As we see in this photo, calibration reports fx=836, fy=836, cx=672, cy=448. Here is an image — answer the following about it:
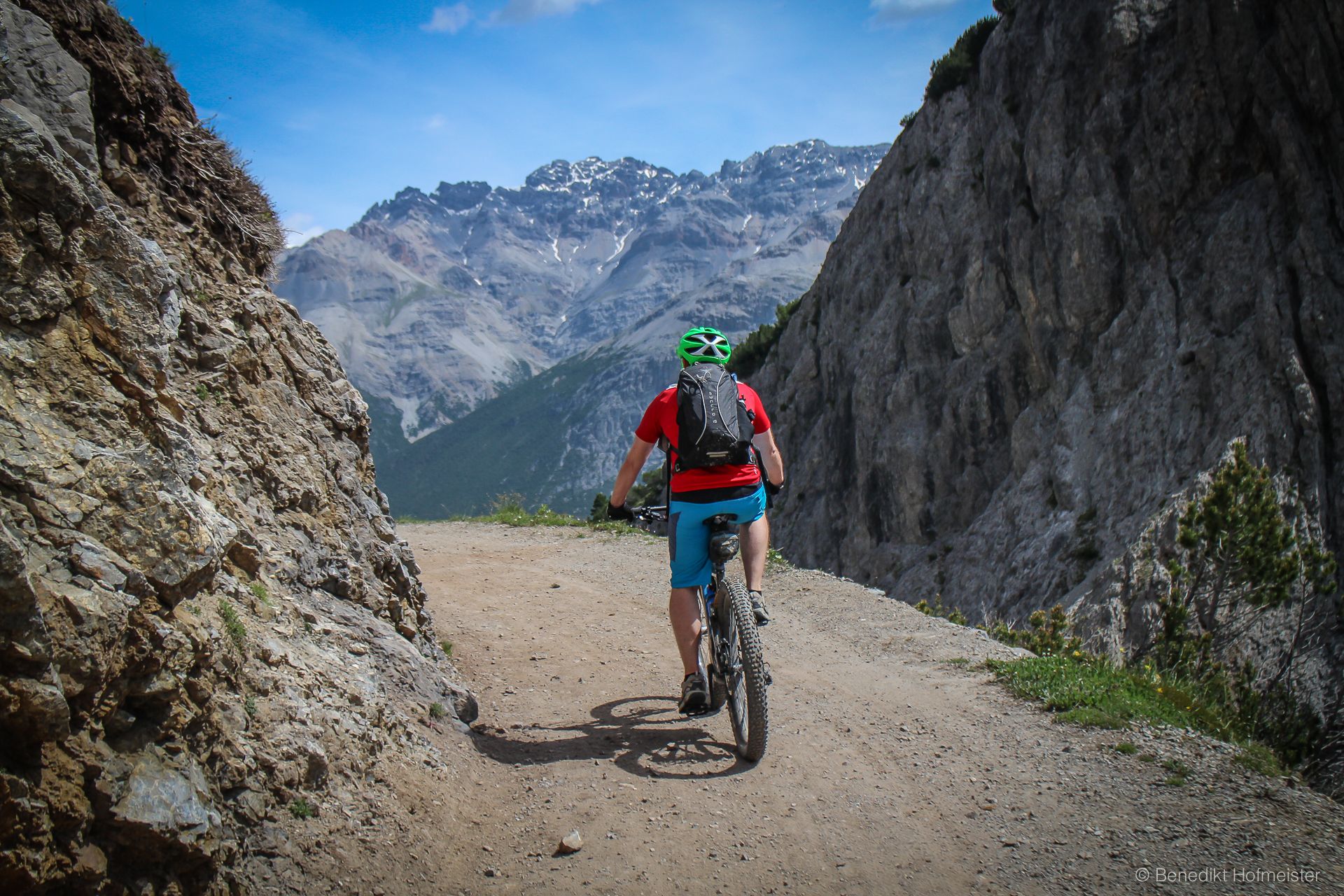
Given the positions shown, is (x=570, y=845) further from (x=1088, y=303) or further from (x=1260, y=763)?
(x=1088, y=303)

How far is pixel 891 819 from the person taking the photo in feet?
15.5

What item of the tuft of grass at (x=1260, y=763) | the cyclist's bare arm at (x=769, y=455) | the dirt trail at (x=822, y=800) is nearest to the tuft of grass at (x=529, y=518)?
the dirt trail at (x=822, y=800)

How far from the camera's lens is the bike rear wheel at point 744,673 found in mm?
5289

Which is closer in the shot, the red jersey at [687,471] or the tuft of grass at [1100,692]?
the red jersey at [687,471]

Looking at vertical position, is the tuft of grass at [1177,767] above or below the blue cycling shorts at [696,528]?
below

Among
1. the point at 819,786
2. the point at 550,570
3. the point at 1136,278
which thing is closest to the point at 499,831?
the point at 819,786

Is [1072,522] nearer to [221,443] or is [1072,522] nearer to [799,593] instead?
[799,593]

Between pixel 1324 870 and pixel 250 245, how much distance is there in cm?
806

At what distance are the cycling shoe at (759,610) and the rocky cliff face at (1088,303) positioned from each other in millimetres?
6955

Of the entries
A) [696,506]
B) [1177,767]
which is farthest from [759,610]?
[1177,767]

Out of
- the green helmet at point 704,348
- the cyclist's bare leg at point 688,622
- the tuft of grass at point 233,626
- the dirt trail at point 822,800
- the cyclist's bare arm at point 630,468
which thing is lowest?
the dirt trail at point 822,800

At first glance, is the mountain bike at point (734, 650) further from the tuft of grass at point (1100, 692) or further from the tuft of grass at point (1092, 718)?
the tuft of grass at point (1100, 692)

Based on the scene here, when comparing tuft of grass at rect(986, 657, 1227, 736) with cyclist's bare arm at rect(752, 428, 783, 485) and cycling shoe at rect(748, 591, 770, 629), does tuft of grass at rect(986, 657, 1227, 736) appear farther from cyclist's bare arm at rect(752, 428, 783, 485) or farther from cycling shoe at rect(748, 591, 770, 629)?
cyclist's bare arm at rect(752, 428, 783, 485)

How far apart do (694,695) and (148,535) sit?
350 cm
